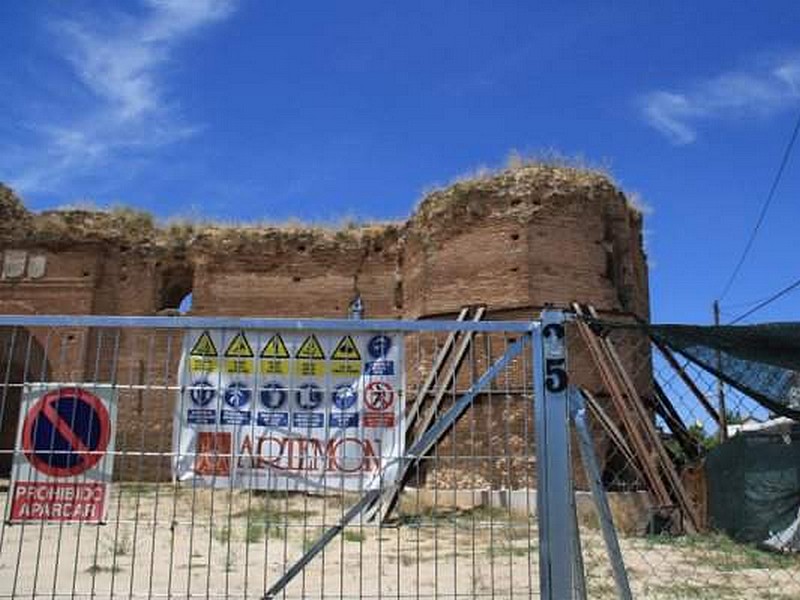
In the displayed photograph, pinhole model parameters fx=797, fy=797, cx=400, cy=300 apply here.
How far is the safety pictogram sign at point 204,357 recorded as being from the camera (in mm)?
4641

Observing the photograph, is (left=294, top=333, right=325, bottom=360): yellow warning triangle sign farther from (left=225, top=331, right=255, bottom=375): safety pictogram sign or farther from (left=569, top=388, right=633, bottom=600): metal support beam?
(left=569, top=388, right=633, bottom=600): metal support beam

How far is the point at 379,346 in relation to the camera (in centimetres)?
467

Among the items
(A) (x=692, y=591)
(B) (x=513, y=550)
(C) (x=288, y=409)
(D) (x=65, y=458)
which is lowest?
(A) (x=692, y=591)

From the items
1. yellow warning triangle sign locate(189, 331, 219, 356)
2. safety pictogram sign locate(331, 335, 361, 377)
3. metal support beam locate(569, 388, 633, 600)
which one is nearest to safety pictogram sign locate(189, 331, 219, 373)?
yellow warning triangle sign locate(189, 331, 219, 356)

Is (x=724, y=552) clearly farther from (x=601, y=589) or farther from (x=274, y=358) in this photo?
(x=274, y=358)

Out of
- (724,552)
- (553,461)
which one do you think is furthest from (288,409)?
(724,552)

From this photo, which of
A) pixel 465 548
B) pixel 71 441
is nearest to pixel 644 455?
pixel 465 548

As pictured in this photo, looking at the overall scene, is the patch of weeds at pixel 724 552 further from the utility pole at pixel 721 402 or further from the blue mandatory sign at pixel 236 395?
the blue mandatory sign at pixel 236 395

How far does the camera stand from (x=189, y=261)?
21.7 meters

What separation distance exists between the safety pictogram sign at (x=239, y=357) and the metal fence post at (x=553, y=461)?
165 cm

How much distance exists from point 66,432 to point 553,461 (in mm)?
2772

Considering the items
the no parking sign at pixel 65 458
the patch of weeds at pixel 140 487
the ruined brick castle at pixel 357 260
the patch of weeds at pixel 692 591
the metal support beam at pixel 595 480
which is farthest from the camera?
the ruined brick castle at pixel 357 260

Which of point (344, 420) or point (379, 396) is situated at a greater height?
point (379, 396)

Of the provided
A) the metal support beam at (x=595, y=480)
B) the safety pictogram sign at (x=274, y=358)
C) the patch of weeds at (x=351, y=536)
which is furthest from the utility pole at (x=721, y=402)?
the patch of weeds at (x=351, y=536)
